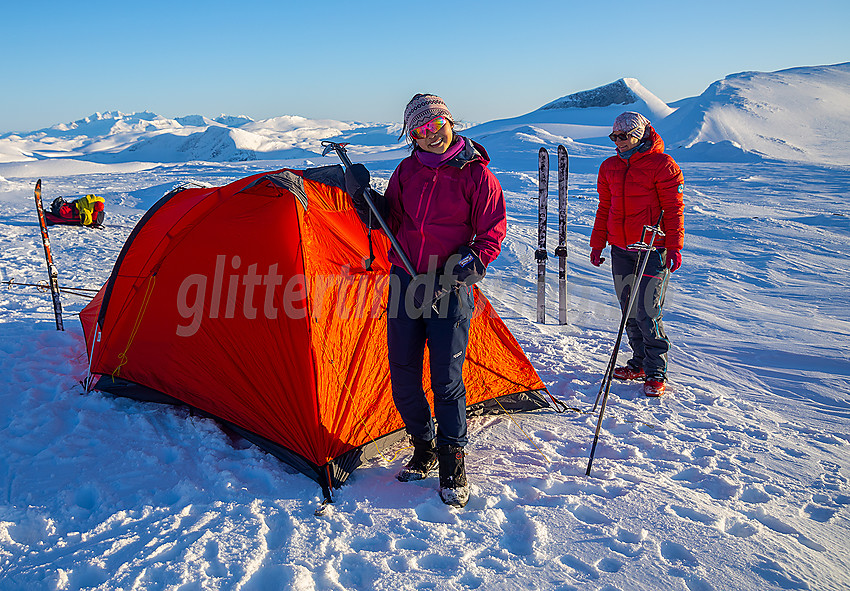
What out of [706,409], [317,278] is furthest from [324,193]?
[706,409]

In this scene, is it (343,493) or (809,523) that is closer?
(809,523)

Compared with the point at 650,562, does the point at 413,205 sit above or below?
above

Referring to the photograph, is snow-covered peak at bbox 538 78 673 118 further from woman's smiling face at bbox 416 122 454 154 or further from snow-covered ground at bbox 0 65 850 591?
woman's smiling face at bbox 416 122 454 154

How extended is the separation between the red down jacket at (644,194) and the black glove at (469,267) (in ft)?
6.18

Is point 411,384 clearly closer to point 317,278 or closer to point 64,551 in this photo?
point 317,278

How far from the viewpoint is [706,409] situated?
3758 millimetres

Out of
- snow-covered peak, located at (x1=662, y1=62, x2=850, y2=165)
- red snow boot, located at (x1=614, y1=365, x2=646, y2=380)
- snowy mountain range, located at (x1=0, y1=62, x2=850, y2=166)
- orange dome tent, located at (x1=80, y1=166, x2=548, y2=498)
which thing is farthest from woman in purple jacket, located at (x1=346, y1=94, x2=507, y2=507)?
snow-covered peak, located at (x1=662, y1=62, x2=850, y2=165)

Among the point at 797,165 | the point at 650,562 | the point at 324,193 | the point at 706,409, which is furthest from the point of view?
the point at 797,165

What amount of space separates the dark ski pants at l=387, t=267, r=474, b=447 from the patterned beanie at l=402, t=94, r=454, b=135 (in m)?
0.73

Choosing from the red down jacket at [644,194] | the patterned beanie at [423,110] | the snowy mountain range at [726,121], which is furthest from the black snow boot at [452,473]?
the snowy mountain range at [726,121]

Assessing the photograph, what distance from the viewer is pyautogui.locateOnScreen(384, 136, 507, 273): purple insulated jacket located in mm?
2510

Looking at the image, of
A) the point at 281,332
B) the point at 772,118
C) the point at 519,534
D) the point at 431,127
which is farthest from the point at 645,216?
the point at 772,118

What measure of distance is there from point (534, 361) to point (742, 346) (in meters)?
2.13

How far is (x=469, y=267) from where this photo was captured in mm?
2475
